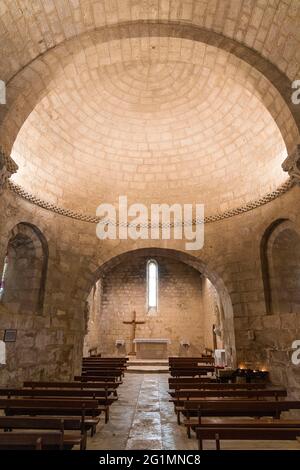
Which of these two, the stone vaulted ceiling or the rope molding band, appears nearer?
the stone vaulted ceiling

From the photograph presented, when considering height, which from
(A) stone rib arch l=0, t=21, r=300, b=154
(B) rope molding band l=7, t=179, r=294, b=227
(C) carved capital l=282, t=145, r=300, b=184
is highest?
(A) stone rib arch l=0, t=21, r=300, b=154

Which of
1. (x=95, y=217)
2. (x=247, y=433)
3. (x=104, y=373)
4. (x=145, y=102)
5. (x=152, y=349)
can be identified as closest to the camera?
(x=247, y=433)

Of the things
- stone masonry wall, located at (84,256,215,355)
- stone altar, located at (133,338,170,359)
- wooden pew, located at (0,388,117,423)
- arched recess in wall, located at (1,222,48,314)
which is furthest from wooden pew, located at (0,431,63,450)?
stone masonry wall, located at (84,256,215,355)

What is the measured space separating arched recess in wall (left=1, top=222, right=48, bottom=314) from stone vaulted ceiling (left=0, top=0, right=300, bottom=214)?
1365 millimetres

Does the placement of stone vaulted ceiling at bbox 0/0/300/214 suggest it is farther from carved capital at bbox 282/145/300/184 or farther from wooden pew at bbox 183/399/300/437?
wooden pew at bbox 183/399/300/437

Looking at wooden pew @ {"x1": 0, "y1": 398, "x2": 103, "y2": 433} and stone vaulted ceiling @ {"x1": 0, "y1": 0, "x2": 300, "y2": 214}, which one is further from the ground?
stone vaulted ceiling @ {"x1": 0, "y1": 0, "x2": 300, "y2": 214}

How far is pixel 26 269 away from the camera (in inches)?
340

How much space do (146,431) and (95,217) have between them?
6651 millimetres

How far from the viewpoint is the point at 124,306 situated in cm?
1928

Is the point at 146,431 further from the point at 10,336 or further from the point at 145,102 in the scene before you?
the point at 145,102

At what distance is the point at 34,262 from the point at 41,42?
17.8 feet

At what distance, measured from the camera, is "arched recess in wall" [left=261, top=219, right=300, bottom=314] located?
8102 mm

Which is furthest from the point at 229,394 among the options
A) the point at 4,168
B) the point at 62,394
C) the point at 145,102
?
the point at 145,102

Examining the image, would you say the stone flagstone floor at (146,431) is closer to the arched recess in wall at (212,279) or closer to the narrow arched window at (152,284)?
the arched recess in wall at (212,279)
